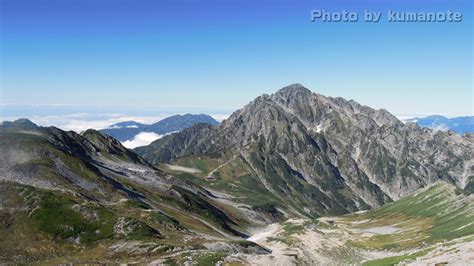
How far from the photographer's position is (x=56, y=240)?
478 feet

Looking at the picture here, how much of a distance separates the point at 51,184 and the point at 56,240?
4875cm

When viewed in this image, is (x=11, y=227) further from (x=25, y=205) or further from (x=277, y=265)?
(x=277, y=265)

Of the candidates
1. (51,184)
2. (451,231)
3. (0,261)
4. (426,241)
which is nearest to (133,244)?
(0,261)

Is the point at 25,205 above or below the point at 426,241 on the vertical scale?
above

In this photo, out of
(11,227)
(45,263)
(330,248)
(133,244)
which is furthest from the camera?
(330,248)

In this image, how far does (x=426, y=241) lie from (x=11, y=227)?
154411mm

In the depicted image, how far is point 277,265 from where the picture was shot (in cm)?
12544

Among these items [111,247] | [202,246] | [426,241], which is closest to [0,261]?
[111,247]

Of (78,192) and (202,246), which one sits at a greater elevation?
(78,192)

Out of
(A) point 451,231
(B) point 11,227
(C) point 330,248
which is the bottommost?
(C) point 330,248

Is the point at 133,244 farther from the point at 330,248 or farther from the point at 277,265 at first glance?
the point at 330,248

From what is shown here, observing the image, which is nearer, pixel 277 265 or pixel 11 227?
pixel 277 265

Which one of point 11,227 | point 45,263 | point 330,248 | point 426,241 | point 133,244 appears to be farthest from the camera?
point 330,248

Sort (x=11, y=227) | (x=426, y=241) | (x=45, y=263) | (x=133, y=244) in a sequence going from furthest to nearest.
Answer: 1. (x=426, y=241)
2. (x=11, y=227)
3. (x=133, y=244)
4. (x=45, y=263)
